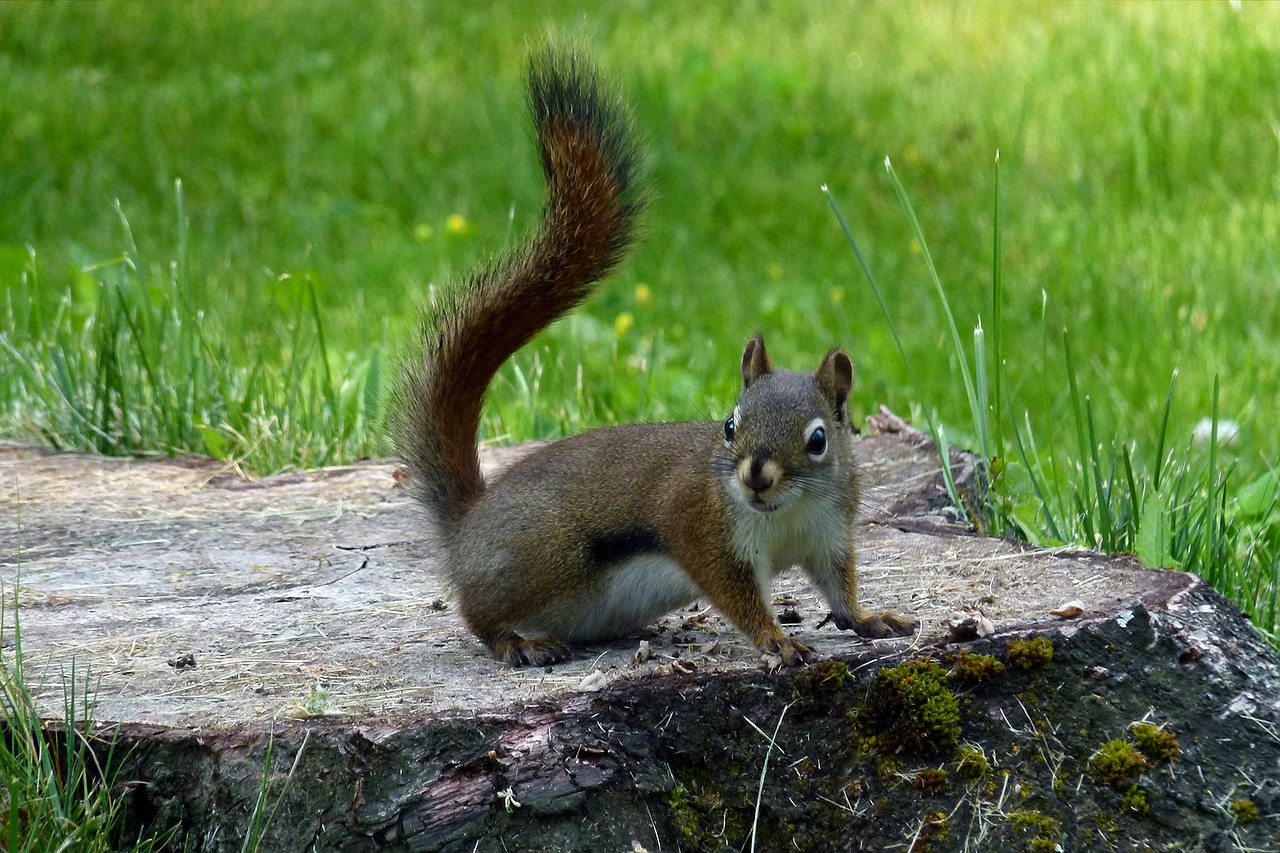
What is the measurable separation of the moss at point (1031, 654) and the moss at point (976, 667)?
0.02 metres

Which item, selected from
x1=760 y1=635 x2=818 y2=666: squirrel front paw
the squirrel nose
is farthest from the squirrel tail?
x1=760 y1=635 x2=818 y2=666: squirrel front paw

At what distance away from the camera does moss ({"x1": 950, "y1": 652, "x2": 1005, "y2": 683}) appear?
183cm

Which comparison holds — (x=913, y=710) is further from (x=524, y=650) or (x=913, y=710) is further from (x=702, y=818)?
(x=524, y=650)

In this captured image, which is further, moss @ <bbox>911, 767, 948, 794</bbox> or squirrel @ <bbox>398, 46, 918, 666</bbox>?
squirrel @ <bbox>398, 46, 918, 666</bbox>

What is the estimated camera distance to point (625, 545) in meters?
2.25

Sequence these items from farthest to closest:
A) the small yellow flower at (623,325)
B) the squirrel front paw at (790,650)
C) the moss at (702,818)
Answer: the small yellow flower at (623,325), the squirrel front paw at (790,650), the moss at (702,818)

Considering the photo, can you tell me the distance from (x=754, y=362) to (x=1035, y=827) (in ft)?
2.56

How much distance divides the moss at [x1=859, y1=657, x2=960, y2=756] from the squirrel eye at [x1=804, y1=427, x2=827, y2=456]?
33 centimetres

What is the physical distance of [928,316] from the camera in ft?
15.0

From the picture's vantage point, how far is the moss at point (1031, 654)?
1839mm

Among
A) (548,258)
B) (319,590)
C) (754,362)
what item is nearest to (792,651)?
(754,362)

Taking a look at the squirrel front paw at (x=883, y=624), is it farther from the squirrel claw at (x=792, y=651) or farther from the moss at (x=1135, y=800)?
the moss at (x=1135, y=800)

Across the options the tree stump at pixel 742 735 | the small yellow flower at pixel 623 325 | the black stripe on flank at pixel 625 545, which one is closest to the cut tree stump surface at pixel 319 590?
the tree stump at pixel 742 735

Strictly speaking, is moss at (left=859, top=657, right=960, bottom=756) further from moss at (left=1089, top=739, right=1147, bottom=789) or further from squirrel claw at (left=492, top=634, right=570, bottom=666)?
squirrel claw at (left=492, top=634, right=570, bottom=666)
